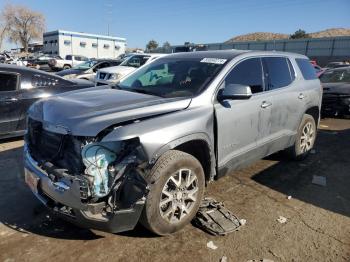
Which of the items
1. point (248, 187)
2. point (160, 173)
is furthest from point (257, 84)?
point (160, 173)

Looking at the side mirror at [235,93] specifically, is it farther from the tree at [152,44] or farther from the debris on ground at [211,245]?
the tree at [152,44]

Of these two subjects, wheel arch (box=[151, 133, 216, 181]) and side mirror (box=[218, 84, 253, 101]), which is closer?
wheel arch (box=[151, 133, 216, 181])

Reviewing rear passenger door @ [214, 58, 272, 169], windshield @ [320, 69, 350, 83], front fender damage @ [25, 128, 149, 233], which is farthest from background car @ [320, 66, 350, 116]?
front fender damage @ [25, 128, 149, 233]

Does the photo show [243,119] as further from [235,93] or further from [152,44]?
[152,44]

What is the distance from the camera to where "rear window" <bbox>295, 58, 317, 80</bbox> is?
19.4 feet

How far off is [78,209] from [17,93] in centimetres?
454

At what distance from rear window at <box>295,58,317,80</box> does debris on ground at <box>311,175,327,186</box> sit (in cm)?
165

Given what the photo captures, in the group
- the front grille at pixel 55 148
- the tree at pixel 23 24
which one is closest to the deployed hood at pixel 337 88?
the front grille at pixel 55 148

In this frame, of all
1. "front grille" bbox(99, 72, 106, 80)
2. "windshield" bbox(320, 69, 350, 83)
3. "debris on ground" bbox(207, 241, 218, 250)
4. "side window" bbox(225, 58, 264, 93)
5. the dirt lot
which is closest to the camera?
the dirt lot

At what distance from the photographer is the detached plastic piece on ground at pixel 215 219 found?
3.76 m

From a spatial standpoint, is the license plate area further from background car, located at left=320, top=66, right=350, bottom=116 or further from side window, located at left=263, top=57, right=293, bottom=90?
background car, located at left=320, top=66, right=350, bottom=116

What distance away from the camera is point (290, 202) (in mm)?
4574

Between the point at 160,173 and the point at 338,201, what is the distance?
8.95ft

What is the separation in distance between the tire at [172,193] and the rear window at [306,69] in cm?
317
